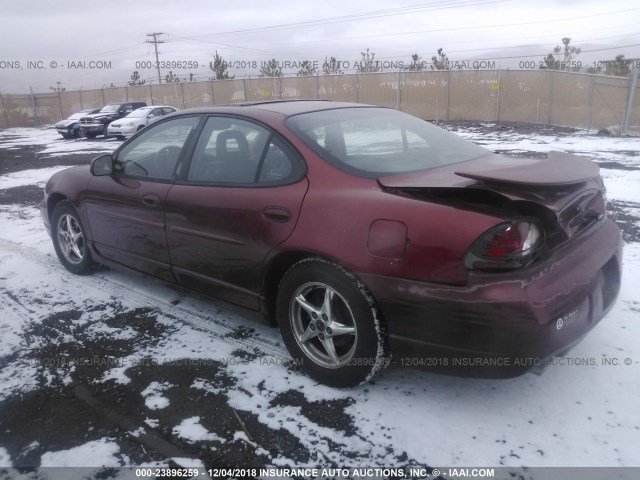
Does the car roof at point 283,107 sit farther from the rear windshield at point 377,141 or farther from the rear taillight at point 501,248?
the rear taillight at point 501,248

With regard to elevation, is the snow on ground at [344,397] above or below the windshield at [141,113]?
below

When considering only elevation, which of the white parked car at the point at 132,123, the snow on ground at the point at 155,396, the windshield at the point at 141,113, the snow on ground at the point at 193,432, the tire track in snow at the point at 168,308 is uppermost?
the windshield at the point at 141,113

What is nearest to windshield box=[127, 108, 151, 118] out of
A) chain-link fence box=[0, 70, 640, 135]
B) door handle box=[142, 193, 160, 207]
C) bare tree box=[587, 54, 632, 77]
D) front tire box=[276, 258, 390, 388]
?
chain-link fence box=[0, 70, 640, 135]

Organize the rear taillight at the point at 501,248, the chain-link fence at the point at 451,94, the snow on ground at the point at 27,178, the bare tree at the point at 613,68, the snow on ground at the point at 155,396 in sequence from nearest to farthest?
the rear taillight at the point at 501,248 → the snow on ground at the point at 155,396 → the snow on ground at the point at 27,178 → the chain-link fence at the point at 451,94 → the bare tree at the point at 613,68

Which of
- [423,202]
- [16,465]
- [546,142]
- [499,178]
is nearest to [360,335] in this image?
[423,202]

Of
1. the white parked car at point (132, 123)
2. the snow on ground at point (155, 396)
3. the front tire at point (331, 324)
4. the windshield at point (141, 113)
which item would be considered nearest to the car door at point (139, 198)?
the snow on ground at point (155, 396)

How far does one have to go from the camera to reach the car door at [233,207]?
2.85 metres

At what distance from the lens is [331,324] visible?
8.77 feet

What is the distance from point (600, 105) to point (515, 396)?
16.9 metres

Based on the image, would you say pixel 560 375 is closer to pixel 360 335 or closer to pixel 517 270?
pixel 517 270

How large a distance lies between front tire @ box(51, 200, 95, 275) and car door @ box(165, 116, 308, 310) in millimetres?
1444

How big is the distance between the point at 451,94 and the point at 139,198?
21.5m

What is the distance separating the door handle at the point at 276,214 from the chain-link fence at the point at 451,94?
15478 mm

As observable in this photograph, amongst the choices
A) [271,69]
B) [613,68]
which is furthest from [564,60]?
[271,69]
